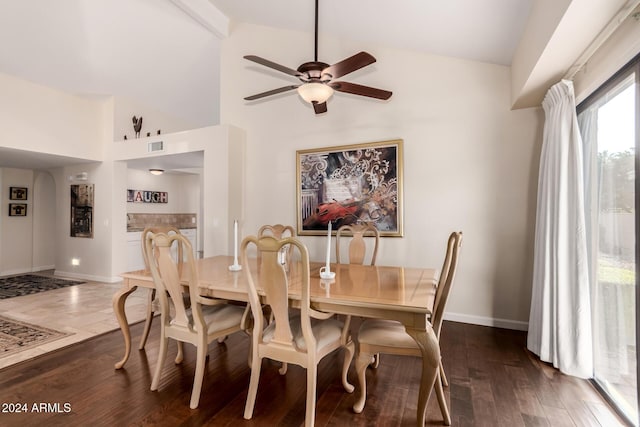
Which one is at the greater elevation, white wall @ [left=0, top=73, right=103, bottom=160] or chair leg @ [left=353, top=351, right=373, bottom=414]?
white wall @ [left=0, top=73, right=103, bottom=160]

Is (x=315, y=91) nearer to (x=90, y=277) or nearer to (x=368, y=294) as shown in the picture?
(x=368, y=294)

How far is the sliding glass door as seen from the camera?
1810 millimetres

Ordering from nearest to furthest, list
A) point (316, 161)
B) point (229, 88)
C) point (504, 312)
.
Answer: point (504, 312), point (316, 161), point (229, 88)

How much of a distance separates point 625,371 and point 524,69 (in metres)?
2.35

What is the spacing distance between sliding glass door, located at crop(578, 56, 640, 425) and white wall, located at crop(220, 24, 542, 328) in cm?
88

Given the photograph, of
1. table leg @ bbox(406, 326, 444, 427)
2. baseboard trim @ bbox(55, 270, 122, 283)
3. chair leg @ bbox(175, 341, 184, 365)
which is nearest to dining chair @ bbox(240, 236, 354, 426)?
table leg @ bbox(406, 326, 444, 427)

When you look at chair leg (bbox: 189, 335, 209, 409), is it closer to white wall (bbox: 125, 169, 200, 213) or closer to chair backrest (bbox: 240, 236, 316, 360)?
chair backrest (bbox: 240, 236, 316, 360)

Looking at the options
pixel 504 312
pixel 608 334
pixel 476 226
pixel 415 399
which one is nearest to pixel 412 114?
pixel 476 226

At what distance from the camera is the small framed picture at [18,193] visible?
6.36 metres

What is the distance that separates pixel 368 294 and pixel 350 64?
1619 millimetres

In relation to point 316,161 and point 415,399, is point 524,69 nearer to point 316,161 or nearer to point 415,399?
point 316,161

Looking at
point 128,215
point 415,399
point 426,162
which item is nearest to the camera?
point 415,399

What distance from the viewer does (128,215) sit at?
249 inches

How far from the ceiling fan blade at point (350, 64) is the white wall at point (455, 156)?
1.54 metres
